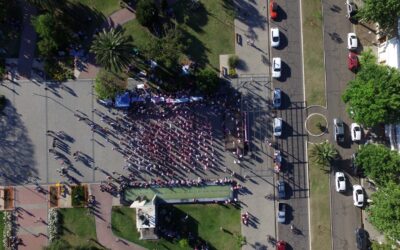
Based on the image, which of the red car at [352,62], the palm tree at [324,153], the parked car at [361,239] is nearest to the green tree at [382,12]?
the red car at [352,62]

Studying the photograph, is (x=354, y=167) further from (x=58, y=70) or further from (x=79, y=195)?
(x=58, y=70)

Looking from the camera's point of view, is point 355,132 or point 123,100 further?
point 355,132

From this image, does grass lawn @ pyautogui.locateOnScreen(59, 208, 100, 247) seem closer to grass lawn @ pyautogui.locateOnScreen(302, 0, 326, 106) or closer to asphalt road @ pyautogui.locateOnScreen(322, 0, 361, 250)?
asphalt road @ pyautogui.locateOnScreen(322, 0, 361, 250)

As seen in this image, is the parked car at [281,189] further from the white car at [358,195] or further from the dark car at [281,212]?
the white car at [358,195]

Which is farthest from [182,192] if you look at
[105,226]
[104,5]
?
[104,5]

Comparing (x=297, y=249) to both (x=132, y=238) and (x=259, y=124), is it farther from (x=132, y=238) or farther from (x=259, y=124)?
(x=132, y=238)

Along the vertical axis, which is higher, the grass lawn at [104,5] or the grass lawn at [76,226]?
the grass lawn at [104,5]

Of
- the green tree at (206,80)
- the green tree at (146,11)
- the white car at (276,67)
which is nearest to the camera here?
the green tree at (146,11)

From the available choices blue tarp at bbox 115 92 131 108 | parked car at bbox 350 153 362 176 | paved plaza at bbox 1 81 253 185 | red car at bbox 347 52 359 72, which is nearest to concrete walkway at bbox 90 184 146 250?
paved plaza at bbox 1 81 253 185
